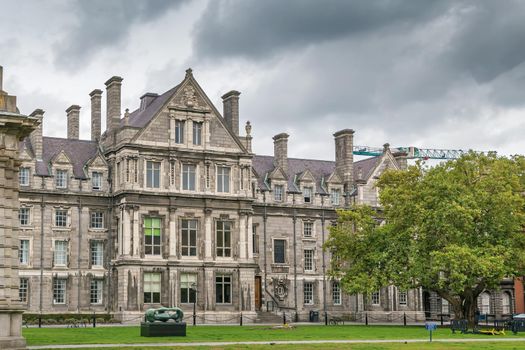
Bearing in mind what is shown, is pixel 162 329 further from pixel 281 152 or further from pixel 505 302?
pixel 505 302

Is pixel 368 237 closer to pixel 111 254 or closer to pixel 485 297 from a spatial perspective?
pixel 111 254

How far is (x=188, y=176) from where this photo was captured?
73562mm

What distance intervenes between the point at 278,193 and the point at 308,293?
9201mm

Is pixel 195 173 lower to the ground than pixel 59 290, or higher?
higher

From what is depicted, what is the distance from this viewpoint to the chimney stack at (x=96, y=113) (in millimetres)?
77481

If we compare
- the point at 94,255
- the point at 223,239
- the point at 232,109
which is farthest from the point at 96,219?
the point at 232,109

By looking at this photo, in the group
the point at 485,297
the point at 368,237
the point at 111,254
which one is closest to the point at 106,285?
the point at 111,254

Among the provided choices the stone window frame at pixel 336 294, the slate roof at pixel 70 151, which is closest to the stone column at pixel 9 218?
the slate roof at pixel 70 151

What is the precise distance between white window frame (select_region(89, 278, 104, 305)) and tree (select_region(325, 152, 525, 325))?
19.7m

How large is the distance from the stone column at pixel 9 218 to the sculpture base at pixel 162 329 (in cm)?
1072

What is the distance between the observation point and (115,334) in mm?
46938

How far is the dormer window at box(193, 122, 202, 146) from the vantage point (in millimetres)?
74250

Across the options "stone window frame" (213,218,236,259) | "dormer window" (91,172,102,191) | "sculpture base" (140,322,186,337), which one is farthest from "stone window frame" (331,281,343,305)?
"sculpture base" (140,322,186,337)

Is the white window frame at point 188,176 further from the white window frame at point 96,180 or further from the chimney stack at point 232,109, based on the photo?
the white window frame at point 96,180
